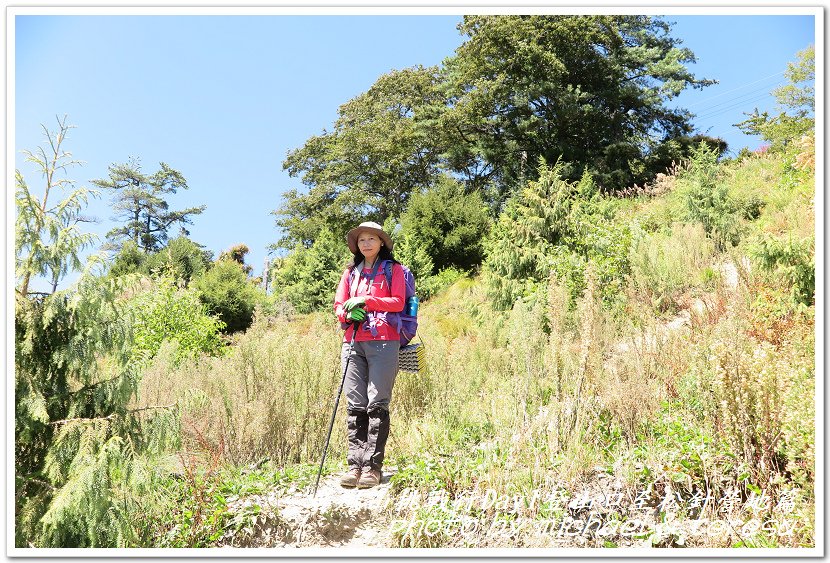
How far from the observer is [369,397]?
4.18 m

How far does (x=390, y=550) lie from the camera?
3131mm

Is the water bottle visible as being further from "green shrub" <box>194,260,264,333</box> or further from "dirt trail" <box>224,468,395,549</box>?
"green shrub" <box>194,260,264,333</box>

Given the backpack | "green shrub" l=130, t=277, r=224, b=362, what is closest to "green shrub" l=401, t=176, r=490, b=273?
"green shrub" l=130, t=277, r=224, b=362

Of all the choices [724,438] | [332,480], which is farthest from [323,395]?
[724,438]

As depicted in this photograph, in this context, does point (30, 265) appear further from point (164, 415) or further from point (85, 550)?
point (85, 550)

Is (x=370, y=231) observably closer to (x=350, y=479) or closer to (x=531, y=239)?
(x=350, y=479)

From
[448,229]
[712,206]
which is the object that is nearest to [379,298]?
[712,206]

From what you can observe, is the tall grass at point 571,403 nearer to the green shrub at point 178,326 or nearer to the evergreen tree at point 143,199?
the green shrub at point 178,326

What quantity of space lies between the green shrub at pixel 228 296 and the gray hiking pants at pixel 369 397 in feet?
44.4

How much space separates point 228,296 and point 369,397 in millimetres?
14369

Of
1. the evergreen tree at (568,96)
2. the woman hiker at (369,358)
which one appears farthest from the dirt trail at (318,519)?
the evergreen tree at (568,96)

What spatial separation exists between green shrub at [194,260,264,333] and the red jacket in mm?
13439

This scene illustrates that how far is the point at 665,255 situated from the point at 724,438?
197 inches

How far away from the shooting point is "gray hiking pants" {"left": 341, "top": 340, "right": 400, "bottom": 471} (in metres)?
4.10
